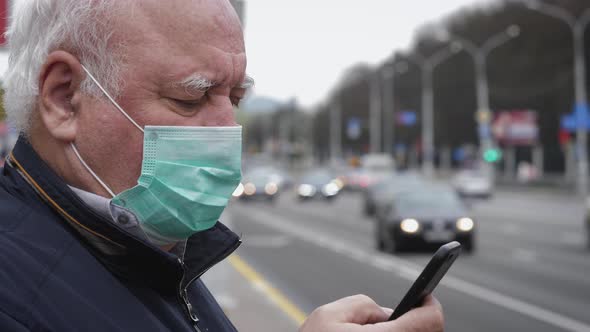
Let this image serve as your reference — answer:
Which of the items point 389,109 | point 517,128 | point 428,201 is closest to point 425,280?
point 428,201

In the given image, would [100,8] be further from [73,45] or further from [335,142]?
[335,142]

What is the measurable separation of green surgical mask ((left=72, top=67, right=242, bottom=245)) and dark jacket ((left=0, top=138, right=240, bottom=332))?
0.13m

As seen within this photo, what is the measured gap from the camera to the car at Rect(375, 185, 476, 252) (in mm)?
20625

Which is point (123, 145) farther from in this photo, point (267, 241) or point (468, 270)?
point (267, 241)

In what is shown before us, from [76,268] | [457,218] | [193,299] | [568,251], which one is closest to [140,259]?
[76,268]

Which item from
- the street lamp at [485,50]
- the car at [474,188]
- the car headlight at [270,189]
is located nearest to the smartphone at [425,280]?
the car headlight at [270,189]

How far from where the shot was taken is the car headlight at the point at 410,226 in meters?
20.7

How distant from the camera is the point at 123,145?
1900mm

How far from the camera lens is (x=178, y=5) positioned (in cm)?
189

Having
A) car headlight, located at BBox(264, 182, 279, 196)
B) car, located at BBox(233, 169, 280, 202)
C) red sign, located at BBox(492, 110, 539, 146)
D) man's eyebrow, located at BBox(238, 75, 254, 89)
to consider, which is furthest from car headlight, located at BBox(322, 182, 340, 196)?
man's eyebrow, located at BBox(238, 75, 254, 89)

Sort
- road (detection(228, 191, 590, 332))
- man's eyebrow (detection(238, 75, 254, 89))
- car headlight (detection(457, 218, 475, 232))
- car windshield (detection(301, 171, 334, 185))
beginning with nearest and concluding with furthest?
man's eyebrow (detection(238, 75, 254, 89)) → road (detection(228, 191, 590, 332)) → car headlight (detection(457, 218, 475, 232)) → car windshield (detection(301, 171, 334, 185))

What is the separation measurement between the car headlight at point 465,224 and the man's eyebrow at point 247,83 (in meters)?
18.9

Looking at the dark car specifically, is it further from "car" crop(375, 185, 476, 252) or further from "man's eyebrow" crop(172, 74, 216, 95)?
"man's eyebrow" crop(172, 74, 216, 95)

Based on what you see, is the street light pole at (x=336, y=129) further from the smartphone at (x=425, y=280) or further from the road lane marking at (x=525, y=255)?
the smartphone at (x=425, y=280)
